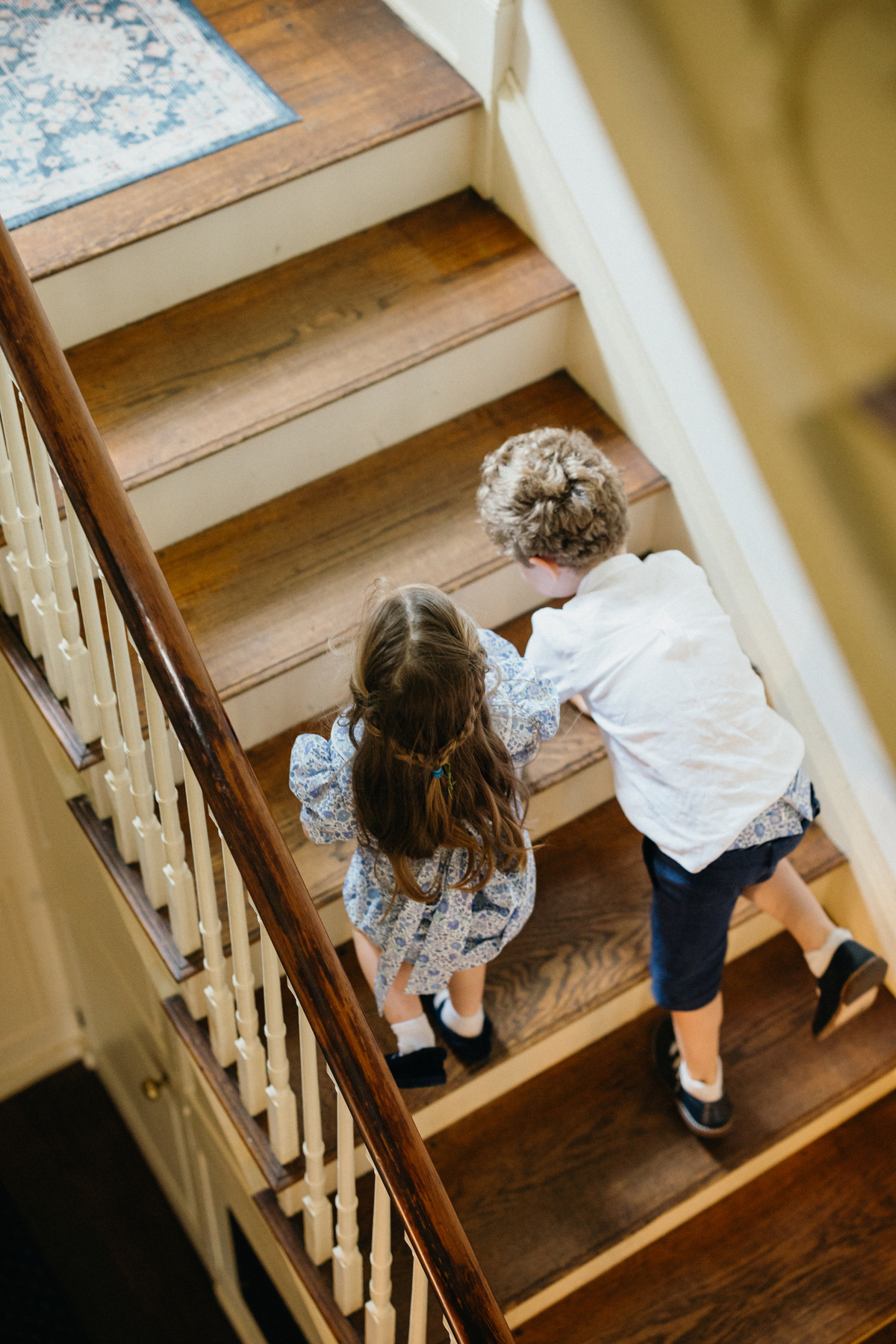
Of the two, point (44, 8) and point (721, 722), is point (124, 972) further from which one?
point (44, 8)

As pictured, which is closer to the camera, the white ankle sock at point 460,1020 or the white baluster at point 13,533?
the white baluster at point 13,533

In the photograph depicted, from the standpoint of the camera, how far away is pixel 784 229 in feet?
0.62

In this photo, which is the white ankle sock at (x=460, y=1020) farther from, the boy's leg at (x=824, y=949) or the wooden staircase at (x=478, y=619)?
the boy's leg at (x=824, y=949)

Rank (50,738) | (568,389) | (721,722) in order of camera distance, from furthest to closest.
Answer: (568,389) → (50,738) → (721,722)

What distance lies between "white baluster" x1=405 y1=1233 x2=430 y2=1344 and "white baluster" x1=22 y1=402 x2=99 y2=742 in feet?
2.74

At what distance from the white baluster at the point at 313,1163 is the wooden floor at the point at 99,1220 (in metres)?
1.84

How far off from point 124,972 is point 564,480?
5.21 ft

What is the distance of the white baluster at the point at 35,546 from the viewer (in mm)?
1458

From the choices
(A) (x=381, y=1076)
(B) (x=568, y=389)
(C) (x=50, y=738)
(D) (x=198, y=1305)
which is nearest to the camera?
(A) (x=381, y=1076)

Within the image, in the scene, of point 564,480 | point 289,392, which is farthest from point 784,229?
point 289,392

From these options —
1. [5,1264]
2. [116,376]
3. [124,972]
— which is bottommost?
[5,1264]

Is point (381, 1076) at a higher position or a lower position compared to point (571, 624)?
lower

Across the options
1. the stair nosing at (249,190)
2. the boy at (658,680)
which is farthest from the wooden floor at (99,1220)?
the stair nosing at (249,190)

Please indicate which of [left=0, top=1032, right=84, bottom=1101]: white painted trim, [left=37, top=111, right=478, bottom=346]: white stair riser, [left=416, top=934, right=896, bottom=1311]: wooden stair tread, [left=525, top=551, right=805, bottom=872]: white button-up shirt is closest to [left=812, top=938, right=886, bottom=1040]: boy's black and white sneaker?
[left=416, top=934, right=896, bottom=1311]: wooden stair tread
